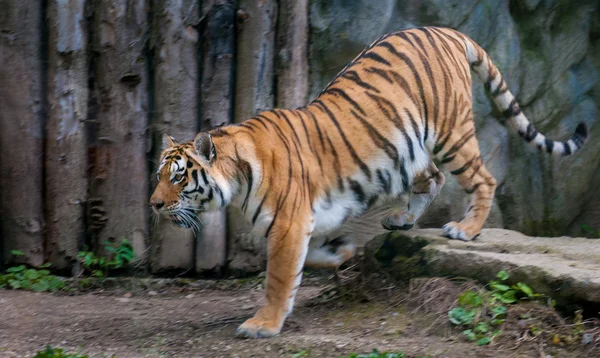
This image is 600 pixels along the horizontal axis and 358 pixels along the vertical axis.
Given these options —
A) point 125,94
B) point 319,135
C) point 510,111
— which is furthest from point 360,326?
point 125,94

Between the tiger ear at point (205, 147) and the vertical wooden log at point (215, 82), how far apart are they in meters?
1.31

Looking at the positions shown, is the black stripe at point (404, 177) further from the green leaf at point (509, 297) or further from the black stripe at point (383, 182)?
the green leaf at point (509, 297)

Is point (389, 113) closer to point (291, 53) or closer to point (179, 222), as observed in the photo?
point (291, 53)

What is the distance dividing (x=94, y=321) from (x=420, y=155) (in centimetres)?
259

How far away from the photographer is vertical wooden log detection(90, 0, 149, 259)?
5914 mm

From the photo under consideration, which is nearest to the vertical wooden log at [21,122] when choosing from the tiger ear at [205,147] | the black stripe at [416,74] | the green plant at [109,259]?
the green plant at [109,259]

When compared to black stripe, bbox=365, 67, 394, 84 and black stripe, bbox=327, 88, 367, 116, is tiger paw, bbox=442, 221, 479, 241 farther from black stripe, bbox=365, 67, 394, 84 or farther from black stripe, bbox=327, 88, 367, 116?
black stripe, bbox=365, 67, 394, 84

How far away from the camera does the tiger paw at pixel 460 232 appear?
17.8 ft

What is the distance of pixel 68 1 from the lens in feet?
19.2

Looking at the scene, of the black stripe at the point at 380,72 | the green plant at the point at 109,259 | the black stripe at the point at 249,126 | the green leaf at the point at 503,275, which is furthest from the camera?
the green plant at the point at 109,259

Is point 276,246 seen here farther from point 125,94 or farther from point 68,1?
point 68,1

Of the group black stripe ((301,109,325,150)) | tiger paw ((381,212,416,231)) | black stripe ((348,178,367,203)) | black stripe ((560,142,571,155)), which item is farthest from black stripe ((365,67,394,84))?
black stripe ((560,142,571,155))

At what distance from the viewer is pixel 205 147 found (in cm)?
475

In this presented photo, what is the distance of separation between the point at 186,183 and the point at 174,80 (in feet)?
4.82
